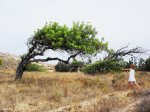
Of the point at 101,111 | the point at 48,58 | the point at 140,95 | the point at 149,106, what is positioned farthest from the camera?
the point at 48,58

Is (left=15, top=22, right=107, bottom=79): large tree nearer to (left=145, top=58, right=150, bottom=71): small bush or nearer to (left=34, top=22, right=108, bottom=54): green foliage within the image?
(left=34, top=22, right=108, bottom=54): green foliage

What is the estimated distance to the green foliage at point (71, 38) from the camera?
103 ft

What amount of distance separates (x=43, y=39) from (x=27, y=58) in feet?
6.55

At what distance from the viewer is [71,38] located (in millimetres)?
31797

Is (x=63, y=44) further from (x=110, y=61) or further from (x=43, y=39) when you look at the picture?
(x=110, y=61)

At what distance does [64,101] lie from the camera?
17.1 meters

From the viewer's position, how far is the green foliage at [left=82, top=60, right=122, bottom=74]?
35.2 m

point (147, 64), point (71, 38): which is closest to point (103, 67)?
point (71, 38)

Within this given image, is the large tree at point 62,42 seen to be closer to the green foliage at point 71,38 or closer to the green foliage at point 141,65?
the green foliage at point 71,38

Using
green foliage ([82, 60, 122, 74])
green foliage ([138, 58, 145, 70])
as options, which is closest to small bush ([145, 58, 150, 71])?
green foliage ([138, 58, 145, 70])

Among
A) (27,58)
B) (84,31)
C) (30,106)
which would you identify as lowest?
(30,106)

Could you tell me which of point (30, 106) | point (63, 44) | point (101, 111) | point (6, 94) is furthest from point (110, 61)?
point (101, 111)

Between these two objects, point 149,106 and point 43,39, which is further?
point 43,39

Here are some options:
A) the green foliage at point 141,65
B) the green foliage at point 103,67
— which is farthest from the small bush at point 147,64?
the green foliage at point 103,67
